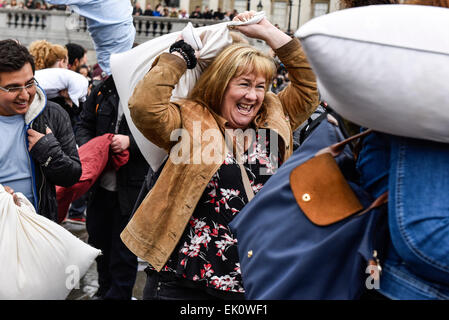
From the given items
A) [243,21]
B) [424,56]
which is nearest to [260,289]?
[424,56]

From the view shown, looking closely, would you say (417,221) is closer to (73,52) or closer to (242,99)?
(242,99)

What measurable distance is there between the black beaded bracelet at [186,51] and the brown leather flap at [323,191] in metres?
1.31

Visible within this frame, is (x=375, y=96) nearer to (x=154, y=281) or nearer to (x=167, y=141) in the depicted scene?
(x=167, y=141)

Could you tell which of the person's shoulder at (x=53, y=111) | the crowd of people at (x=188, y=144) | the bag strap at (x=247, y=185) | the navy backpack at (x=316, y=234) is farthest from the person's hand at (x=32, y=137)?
the navy backpack at (x=316, y=234)

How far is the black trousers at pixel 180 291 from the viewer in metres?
2.50

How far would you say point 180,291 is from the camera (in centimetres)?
257

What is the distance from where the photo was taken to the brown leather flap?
137 cm

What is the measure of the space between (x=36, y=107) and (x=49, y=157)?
1.04ft

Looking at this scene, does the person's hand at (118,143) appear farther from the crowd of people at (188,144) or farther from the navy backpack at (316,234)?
the navy backpack at (316,234)

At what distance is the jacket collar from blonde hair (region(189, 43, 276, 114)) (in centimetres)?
96

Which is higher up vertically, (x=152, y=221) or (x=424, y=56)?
(x=424, y=56)

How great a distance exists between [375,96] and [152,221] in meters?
1.58

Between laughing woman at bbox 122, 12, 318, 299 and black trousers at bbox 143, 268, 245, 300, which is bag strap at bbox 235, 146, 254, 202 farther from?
black trousers at bbox 143, 268, 245, 300

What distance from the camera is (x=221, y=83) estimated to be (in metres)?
2.68
